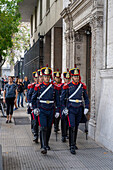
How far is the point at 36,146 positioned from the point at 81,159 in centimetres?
169

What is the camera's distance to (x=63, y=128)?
917 centimetres

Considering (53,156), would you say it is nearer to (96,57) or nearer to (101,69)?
(101,69)

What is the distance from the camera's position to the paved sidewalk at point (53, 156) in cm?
657

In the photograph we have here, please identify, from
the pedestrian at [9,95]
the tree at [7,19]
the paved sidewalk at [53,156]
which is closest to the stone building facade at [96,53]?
the paved sidewalk at [53,156]

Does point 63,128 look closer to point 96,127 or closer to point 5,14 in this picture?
point 96,127

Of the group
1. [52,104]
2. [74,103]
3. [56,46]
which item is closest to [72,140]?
[74,103]

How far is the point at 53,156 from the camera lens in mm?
7402

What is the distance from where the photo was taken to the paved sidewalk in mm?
6566

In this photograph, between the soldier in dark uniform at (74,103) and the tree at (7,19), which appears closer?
the soldier in dark uniform at (74,103)

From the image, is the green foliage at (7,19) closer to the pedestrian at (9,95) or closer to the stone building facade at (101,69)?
the pedestrian at (9,95)

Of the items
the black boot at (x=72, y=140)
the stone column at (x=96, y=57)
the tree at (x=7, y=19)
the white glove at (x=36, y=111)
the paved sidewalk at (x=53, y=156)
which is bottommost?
the paved sidewalk at (x=53, y=156)

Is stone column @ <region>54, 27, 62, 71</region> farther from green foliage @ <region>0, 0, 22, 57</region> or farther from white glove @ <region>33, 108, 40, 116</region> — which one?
white glove @ <region>33, 108, 40, 116</region>

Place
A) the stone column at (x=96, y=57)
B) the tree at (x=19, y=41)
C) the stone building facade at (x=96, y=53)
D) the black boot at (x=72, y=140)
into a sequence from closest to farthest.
Answer: the black boot at (x=72, y=140), the stone building facade at (x=96, y=53), the stone column at (x=96, y=57), the tree at (x=19, y=41)

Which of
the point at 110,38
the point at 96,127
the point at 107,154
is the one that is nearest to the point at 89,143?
the point at 96,127
